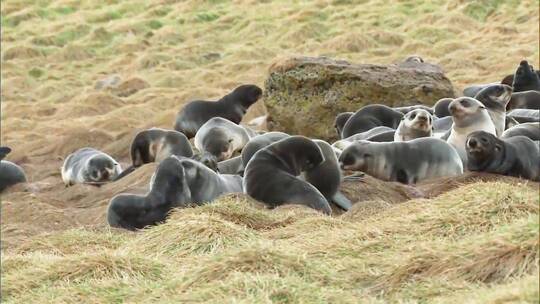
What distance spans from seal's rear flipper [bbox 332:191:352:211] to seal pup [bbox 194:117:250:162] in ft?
12.8

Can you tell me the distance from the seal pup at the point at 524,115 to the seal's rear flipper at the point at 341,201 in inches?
120

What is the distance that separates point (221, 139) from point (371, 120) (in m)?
1.96

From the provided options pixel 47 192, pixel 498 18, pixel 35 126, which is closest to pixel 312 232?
pixel 47 192

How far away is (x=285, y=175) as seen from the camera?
9273mm

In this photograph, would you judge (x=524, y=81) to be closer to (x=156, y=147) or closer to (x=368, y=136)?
(x=368, y=136)

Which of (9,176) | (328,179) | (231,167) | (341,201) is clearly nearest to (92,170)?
(9,176)

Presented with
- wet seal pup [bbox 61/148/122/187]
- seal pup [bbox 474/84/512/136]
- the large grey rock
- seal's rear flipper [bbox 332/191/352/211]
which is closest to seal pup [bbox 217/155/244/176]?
seal's rear flipper [bbox 332/191/352/211]

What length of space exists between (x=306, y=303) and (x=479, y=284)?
2.63ft

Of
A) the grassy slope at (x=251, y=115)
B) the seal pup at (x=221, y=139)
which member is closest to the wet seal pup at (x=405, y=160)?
the grassy slope at (x=251, y=115)

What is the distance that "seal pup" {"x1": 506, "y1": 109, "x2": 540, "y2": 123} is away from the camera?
38.5 ft

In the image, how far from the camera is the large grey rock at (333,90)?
1504cm

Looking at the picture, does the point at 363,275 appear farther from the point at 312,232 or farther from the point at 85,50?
the point at 85,50

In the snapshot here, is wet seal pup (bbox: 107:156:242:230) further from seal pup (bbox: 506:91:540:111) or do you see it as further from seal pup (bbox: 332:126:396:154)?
seal pup (bbox: 506:91:540:111)

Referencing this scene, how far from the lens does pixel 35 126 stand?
22312 millimetres
